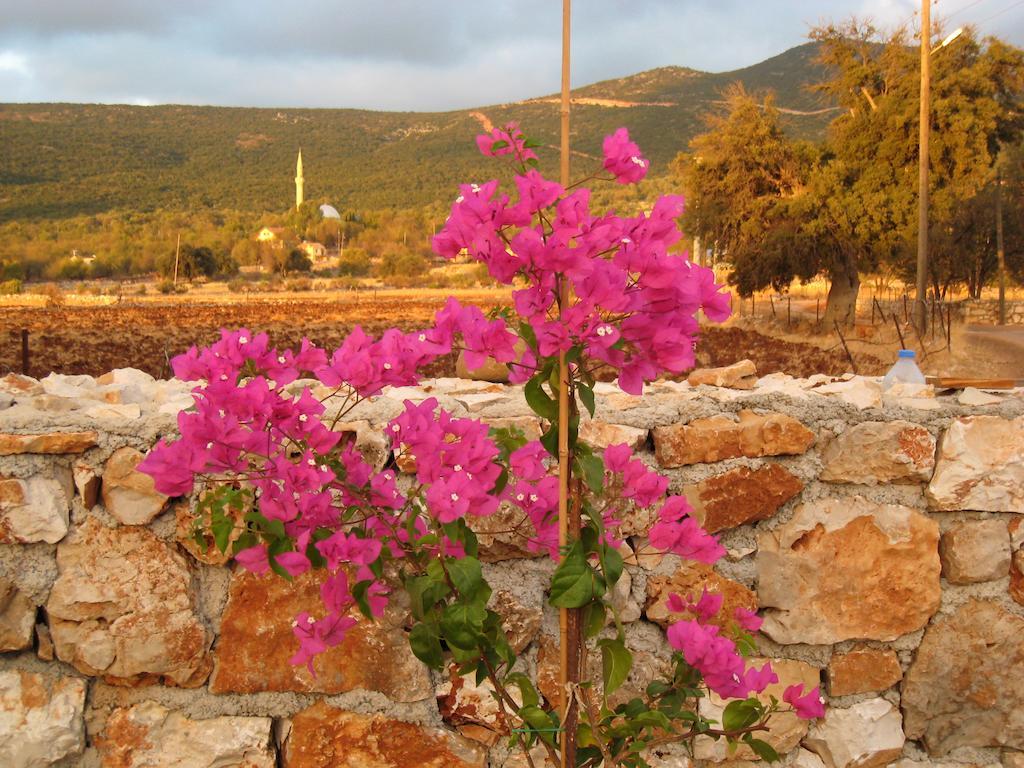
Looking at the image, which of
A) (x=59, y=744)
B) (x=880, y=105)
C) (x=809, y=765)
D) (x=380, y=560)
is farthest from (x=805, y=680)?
(x=880, y=105)

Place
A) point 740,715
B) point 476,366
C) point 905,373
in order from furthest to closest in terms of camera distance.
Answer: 1. point 905,373
2. point 740,715
3. point 476,366

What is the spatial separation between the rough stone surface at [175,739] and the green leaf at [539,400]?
3.21 ft

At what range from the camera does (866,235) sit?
17984 millimetres

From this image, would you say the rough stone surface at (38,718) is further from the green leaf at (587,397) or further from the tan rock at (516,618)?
the green leaf at (587,397)

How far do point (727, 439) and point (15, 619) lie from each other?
52.8 inches

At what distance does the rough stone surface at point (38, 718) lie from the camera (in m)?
1.67

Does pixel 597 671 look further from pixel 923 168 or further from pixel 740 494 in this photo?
pixel 923 168

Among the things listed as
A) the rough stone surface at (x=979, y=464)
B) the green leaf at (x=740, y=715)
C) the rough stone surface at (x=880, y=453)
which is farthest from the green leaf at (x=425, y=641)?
the rough stone surface at (x=979, y=464)

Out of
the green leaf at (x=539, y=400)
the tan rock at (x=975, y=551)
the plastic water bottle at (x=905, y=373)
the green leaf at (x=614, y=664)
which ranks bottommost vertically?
the tan rock at (x=975, y=551)

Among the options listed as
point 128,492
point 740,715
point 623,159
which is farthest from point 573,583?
point 128,492

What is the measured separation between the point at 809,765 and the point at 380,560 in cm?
115

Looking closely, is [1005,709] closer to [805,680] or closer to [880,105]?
[805,680]

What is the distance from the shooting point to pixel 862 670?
190 cm

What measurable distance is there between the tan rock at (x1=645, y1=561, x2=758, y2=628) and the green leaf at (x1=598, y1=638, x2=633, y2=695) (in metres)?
0.60
